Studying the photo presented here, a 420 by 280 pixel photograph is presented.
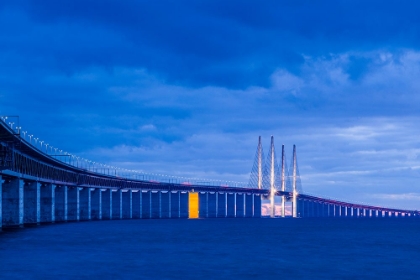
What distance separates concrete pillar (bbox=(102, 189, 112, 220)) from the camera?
524 ft

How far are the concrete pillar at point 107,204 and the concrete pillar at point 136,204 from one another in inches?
677

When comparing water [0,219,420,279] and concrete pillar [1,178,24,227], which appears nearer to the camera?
water [0,219,420,279]

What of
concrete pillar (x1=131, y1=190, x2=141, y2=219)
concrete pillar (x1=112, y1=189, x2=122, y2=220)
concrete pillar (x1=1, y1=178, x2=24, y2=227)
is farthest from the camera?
concrete pillar (x1=131, y1=190, x2=141, y2=219)

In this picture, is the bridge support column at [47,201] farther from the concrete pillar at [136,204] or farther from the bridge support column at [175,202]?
the bridge support column at [175,202]

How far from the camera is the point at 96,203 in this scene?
500ft

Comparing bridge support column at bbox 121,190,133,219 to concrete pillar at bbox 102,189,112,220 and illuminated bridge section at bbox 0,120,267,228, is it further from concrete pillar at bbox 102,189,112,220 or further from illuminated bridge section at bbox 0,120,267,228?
concrete pillar at bbox 102,189,112,220

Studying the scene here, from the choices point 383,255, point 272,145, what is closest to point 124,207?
point 272,145

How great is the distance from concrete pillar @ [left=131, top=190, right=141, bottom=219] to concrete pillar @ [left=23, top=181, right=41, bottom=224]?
75.1 meters

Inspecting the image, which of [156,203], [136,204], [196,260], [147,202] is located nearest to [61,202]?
[136,204]

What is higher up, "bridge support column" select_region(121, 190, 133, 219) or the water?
"bridge support column" select_region(121, 190, 133, 219)

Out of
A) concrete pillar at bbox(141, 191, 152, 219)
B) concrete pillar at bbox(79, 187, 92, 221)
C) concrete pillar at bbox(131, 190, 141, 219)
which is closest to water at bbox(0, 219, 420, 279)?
concrete pillar at bbox(79, 187, 92, 221)

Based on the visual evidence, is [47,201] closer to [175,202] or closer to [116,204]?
[116,204]

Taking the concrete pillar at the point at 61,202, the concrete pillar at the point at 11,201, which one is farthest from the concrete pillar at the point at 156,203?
the concrete pillar at the point at 11,201

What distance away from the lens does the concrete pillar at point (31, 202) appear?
10025cm
